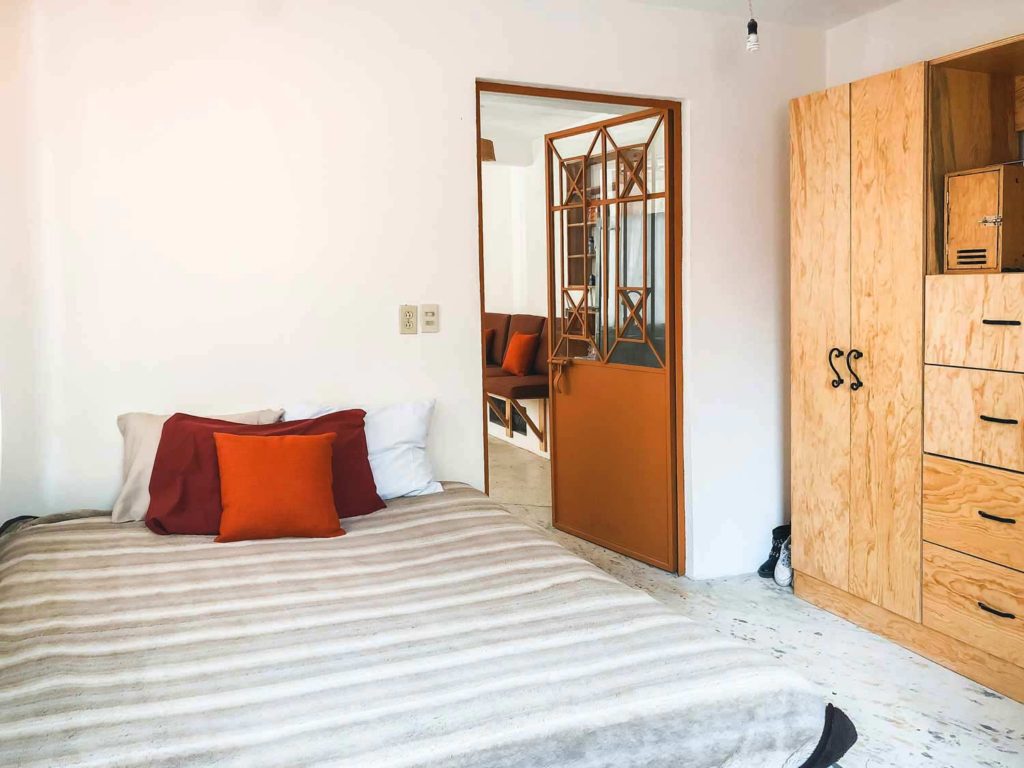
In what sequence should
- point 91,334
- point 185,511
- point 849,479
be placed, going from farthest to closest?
point 849,479, point 91,334, point 185,511

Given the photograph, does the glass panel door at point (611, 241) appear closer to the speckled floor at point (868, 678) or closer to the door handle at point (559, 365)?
the door handle at point (559, 365)

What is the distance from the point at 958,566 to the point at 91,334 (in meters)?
2.85

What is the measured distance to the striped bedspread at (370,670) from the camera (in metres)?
1.38

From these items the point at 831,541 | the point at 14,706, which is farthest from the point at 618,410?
the point at 14,706

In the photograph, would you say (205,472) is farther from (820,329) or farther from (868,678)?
(820,329)

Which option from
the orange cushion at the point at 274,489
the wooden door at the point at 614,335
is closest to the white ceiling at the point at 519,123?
the wooden door at the point at 614,335

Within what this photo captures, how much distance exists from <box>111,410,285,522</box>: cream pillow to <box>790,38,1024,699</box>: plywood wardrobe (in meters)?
2.13

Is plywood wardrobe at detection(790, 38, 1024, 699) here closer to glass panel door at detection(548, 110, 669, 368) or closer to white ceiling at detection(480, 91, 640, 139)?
glass panel door at detection(548, 110, 669, 368)

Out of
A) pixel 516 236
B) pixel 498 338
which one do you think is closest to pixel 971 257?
pixel 498 338

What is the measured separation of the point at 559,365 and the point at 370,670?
2.98 meters

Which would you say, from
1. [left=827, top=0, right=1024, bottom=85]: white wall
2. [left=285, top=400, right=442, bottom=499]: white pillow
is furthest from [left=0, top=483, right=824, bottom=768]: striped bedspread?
[left=827, top=0, right=1024, bottom=85]: white wall

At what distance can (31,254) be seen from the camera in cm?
260

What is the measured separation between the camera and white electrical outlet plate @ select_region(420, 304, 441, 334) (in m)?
3.11

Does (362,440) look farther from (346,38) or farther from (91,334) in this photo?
(346,38)
